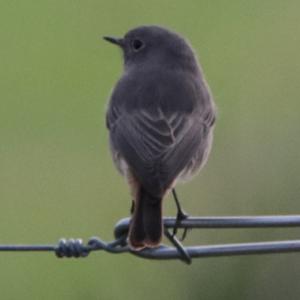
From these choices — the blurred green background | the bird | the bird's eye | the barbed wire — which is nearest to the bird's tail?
the bird

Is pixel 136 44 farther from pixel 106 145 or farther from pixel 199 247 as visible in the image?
pixel 106 145

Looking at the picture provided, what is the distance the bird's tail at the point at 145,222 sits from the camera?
638 cm

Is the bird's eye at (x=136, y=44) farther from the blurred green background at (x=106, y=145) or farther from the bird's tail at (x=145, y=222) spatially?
the bird's tail at (x=145, y=222)

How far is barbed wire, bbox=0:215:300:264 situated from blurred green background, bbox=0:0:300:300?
300 centimetres

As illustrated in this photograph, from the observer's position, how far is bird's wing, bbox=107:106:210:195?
6996 millimetres

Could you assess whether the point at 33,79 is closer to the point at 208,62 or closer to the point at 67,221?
the point at 208,62

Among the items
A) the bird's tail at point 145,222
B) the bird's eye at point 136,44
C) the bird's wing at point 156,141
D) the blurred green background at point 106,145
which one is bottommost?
the blurred green background at point 106,145

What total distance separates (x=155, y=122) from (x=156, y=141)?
28 centimetres

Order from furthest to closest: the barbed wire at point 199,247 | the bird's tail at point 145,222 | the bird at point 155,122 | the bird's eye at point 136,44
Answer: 1. the bird's eye at point 136,44
2. the bird at point 155,122
3. the bird's tail at point 145,222
4. the barbed wire at point 199,247

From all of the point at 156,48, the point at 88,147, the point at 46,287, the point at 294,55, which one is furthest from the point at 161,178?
the point at 294,55

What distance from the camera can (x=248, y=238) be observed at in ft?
29.9

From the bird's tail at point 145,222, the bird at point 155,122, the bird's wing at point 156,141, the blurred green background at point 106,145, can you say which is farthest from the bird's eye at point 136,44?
the bird's tail at point 145,222

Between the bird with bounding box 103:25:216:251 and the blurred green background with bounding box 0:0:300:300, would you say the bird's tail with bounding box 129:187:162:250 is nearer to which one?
the bird with bounding box 103:25:216:251

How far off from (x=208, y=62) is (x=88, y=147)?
2499 mm
